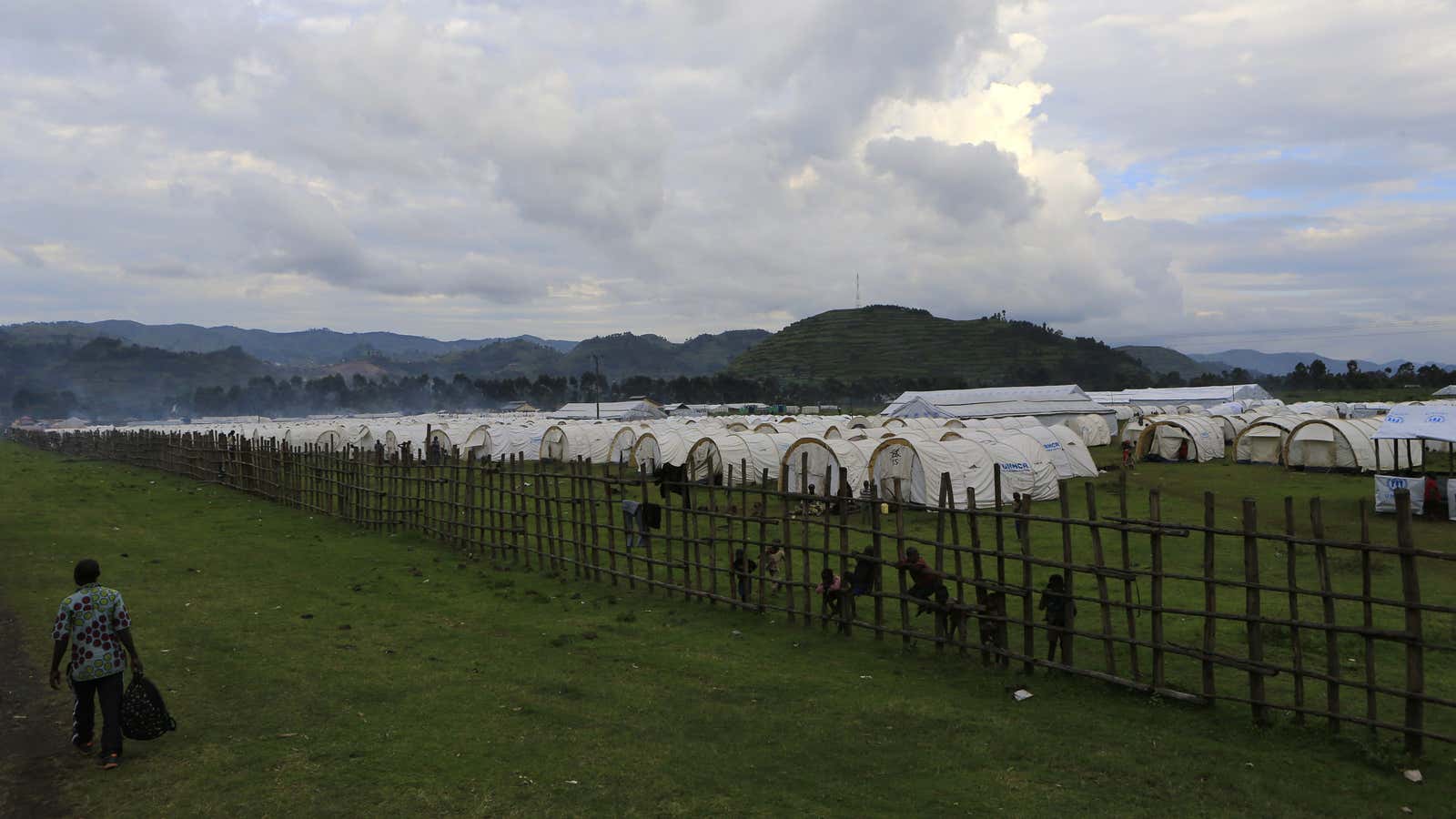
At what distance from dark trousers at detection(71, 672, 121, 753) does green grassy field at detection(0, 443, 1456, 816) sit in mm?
233

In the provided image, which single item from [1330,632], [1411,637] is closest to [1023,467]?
[1330,632]

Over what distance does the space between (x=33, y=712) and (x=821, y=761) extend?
690 centimetres

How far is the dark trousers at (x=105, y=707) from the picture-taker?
6953mm

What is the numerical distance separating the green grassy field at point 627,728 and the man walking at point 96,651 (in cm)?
32

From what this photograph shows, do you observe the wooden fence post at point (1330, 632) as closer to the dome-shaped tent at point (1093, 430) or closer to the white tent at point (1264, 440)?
the white tent at point (1264, 440)

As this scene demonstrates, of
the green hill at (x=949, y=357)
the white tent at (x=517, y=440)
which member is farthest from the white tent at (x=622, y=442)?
the green hill at (x=949, y=357)

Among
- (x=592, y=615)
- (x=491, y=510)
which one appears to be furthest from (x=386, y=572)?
(x=592, y=615)

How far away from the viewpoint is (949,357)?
162 metres

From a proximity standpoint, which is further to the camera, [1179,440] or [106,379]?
[106,379]

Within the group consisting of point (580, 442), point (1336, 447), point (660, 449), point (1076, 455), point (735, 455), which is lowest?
point (1336, 447)

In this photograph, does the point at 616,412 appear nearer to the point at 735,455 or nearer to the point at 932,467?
the point at 735,455

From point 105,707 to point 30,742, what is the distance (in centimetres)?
102

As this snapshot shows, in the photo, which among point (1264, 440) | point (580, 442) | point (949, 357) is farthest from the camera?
point (949, 357)

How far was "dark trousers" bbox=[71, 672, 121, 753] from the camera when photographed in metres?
6.95
